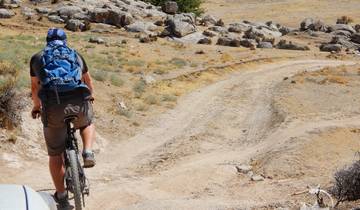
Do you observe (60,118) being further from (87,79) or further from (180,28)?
(180,28)

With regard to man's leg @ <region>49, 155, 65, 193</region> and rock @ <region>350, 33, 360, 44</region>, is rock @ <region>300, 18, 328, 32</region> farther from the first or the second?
man's leg @ <region>49, 155, 65, 193</region>

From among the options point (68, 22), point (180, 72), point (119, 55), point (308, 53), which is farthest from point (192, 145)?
point (68, 22)

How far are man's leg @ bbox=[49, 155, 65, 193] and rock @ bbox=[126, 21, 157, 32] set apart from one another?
3120 centimetres

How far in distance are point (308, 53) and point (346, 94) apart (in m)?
15.3

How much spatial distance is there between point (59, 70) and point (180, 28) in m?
31.7

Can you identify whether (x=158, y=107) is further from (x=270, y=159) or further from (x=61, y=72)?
(x=61, y=72)

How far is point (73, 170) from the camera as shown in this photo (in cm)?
623

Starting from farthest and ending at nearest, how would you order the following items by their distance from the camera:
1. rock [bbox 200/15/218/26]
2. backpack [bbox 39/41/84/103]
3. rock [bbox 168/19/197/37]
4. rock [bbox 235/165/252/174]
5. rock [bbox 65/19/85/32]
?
rock [bbox 200/15/218/26] → rock [bbox 168/19/197/37] → rock [bbox 65/19/85/32] → rock [bbox 235/165/252/174] → backpack [bbox 39/41/84/103]

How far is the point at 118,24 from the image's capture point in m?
38.9

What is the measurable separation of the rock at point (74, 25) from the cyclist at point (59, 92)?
101ft

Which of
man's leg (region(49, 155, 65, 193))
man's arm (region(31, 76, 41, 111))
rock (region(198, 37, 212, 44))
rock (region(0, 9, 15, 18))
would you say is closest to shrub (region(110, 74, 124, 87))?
man's leg (region(49, 155, 65, 193))

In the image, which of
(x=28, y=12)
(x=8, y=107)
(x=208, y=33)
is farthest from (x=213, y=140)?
(x=28, y=12)

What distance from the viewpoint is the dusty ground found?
29.9 ft

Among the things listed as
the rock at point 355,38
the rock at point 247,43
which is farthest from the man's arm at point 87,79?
the rock at point 355,38
